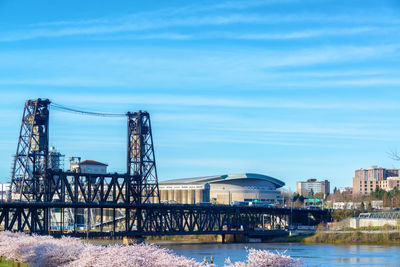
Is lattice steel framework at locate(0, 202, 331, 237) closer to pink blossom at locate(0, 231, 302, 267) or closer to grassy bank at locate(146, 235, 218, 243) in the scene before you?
grassy bank at locate(146, 235, 218, 243)

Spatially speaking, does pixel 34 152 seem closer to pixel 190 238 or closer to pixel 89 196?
pixel 89 196

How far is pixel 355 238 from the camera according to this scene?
131 metres

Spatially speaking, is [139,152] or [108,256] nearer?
[108,256]

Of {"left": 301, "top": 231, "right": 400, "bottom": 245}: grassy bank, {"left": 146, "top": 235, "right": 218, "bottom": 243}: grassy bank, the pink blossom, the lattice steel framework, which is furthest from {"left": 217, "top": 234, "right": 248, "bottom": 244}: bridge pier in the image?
the pink blossom

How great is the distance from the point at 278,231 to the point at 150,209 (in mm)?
35202

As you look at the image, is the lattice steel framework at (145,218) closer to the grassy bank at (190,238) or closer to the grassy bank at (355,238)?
the grassy bank at (190,238)

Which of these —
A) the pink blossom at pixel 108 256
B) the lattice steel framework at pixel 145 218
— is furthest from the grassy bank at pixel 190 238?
the pink blossom at pixel 108 256

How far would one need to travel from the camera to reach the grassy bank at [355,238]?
410 feet

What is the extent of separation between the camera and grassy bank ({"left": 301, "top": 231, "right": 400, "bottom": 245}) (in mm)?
124938

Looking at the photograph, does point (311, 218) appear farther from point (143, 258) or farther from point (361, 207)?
point (143, 258)

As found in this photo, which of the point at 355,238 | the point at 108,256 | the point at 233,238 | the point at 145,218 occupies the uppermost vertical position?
the point at 108,256

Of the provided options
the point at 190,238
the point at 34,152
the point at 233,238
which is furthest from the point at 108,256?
the point at 190,238

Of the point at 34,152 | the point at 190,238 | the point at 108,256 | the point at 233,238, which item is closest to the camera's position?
the point at 108,256

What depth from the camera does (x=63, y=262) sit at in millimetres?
46375
